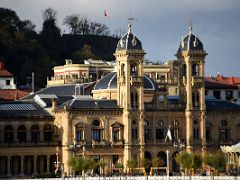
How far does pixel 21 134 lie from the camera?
142000 mm

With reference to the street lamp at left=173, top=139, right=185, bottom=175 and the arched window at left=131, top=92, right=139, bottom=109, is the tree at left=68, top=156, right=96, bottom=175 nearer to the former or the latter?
the arched window at left=131, top=92, right=139, bottom=109

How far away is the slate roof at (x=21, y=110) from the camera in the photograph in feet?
465

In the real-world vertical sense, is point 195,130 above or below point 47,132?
above

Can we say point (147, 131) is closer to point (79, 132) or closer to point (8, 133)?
point (79, 132)

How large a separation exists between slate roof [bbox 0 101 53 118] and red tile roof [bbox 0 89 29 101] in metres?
19.8

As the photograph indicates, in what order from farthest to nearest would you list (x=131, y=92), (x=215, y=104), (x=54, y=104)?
1. (x=215, y=104)
2. (x=131, y=92)
3. (x=54, y=104)

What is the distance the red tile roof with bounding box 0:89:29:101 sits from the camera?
165875 millimetres

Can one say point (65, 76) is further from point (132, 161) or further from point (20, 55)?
point (132, 161)

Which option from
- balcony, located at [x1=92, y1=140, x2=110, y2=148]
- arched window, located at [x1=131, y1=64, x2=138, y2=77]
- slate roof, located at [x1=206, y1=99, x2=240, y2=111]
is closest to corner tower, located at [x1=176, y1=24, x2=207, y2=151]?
slate roof, located at [x1=206, y1=99, x2=240, y2=111]

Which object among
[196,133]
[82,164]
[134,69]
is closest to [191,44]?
[134,69]

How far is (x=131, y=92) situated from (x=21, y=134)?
1228 centimetres

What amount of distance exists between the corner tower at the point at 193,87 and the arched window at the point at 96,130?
397 inches

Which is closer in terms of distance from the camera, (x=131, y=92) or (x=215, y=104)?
(x=131, y=92)

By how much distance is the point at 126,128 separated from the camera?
143375 mm
